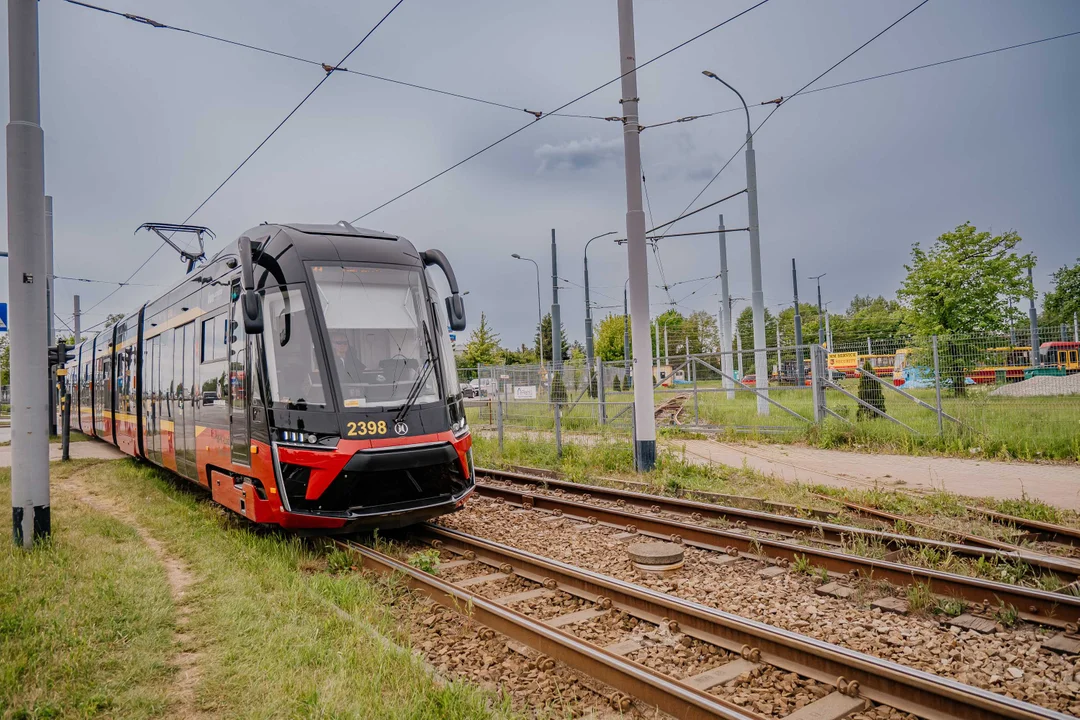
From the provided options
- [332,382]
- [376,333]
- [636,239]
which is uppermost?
[636,239]

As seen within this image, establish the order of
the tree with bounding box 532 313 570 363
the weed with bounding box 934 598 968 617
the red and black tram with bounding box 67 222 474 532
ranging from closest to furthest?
the weed with bounding box 934 598 968 617 → the red and black tram with bounding box 67 222 474 532 → the tree with bounding box 532 313 570 363

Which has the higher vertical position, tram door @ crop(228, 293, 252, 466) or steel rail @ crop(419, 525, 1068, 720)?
tram door @ crop(228, 293, 252, 466)

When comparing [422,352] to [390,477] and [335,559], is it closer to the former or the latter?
[390,477]

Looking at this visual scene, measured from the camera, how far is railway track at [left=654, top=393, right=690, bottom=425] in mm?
21847

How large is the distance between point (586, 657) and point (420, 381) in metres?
3.96

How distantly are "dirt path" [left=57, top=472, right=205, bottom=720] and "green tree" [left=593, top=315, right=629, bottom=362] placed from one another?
5547 cm

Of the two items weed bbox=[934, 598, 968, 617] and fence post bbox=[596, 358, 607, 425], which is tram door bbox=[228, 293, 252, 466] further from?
fence post bbox=[596, 358, 607, 425]

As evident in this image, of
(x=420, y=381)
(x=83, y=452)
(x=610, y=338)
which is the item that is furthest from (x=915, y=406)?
(x=610, y=338)

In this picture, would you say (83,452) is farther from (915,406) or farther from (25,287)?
(915,406)

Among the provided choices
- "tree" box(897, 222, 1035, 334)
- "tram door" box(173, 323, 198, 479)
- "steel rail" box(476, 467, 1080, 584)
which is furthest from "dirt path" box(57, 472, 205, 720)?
"tree" box(897, 222, 1035, 334)

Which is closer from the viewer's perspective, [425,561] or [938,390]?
[425,561]

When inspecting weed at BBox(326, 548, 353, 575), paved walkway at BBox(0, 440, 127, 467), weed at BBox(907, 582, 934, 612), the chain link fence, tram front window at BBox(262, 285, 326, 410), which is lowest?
weed at BBox(907, 582, 934, 612)

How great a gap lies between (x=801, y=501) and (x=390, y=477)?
557cm

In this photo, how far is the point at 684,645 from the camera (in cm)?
491
